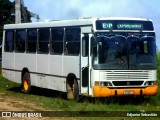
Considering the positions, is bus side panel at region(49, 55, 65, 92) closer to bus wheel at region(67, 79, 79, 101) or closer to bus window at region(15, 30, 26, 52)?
bus wheel at region(67, 79, 79, 101)

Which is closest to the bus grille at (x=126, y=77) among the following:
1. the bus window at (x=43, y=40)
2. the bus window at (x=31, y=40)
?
the bus window at (x=43, y=40)

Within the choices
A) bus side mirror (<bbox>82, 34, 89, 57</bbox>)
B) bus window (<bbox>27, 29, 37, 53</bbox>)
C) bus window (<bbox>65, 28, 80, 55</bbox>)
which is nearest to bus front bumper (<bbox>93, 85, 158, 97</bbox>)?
bus side mirror (<bbox>82, 34, 89, 57</bbox>)

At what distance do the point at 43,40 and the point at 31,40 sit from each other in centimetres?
130

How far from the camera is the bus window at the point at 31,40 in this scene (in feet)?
71.8

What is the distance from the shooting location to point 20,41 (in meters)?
23.3

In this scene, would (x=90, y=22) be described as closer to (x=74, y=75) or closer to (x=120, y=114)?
(x=74, y=75)

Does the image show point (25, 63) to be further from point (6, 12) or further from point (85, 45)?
point (6, 12)

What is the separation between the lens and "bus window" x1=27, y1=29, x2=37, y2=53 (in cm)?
2189

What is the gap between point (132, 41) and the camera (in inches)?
689

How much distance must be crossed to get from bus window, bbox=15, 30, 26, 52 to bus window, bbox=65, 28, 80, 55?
171 inches

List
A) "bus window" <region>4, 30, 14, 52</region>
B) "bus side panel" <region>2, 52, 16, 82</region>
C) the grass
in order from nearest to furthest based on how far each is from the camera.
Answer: the grass, "bus side panel" <region>2, 52, 16, 82</region>, "bus window" <region>4, 30, 14, 52</region>

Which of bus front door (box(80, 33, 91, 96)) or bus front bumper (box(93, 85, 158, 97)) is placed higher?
bus front door (box(80, 33, 91, 96))

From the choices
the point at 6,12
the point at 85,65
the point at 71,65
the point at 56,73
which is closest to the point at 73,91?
the point at 71,65

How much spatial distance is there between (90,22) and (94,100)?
9.22ft
